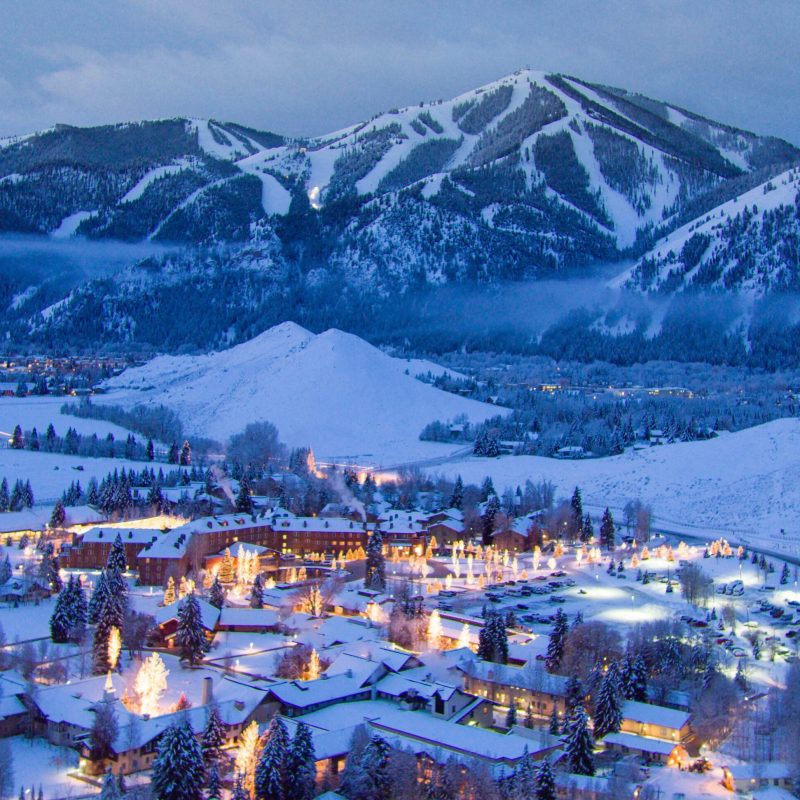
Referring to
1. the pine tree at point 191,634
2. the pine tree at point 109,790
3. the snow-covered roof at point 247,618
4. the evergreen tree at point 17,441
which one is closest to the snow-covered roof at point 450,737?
the pine tree at point 109,790

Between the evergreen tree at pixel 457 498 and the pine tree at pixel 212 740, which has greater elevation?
the evergreen tree at pixel 457 498

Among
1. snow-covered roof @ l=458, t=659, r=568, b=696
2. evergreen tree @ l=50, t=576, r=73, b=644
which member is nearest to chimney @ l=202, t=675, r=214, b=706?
evergreen tree @ l=50, t=576, r=73, b=644

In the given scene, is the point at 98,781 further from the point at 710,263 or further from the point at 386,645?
the point at 710,263

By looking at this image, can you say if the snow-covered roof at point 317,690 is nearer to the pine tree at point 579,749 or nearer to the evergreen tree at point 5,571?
the pine tree at point 579,749

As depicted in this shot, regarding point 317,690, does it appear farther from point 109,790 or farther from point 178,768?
point 109,790

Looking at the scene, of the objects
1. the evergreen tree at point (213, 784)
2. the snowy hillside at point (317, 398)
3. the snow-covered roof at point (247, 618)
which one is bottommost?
the evergreen tree at point (213, 784)

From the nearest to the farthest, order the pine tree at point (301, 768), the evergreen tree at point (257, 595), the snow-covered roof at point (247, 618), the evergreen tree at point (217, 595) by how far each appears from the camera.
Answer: the pine tree at point (301, 768) < the snow-covered roof at point (247, 618) < the evergreen tree at point (217, 595) < the evergreen tree at point (257, 595)

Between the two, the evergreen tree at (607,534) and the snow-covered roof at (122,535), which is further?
the evergreen tree at (607,534)

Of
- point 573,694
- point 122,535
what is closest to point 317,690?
point 573,694
